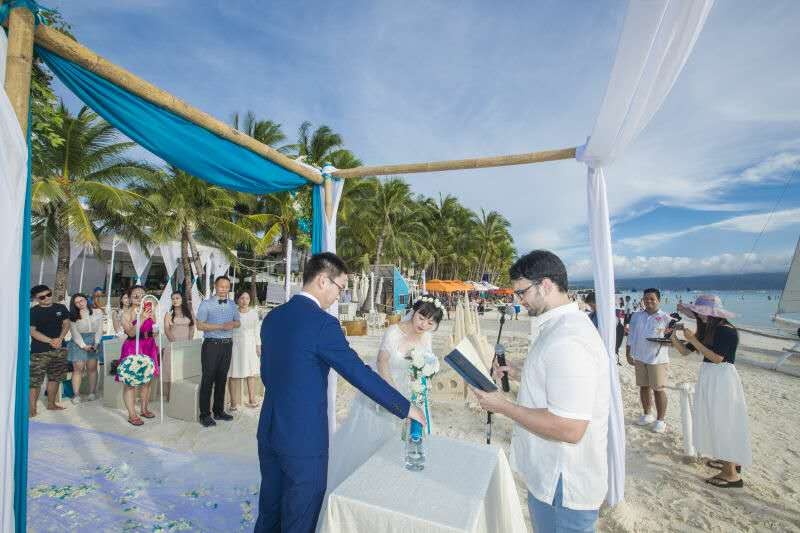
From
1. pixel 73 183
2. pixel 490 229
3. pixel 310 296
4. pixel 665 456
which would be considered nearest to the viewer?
pixel 310 296

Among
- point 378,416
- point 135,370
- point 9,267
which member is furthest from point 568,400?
point 135,370

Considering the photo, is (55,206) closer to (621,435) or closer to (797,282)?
(621,435)

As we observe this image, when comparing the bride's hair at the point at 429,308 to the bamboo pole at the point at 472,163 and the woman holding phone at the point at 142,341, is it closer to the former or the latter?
the bamboo pole at the point at 472,163

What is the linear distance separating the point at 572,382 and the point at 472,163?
8.93 ft

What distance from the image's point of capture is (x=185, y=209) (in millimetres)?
18312

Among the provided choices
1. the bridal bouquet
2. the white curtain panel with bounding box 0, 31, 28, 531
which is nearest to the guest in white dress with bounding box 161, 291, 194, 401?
the white curtain panel with bounding box 0, 31, 28, 531

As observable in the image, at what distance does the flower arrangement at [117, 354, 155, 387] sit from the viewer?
5125 millimetres

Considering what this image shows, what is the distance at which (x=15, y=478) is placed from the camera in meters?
1.92

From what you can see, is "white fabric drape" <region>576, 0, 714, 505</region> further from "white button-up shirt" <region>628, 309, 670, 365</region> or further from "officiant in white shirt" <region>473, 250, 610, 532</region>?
"white button-up shirt" <region>628, 309, 670, 365</region>

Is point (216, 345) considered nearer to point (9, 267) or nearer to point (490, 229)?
point (9, 267)

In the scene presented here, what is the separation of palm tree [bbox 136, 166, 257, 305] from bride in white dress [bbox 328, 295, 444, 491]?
1705cm

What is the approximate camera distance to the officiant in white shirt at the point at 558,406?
Answer: 1.64 m

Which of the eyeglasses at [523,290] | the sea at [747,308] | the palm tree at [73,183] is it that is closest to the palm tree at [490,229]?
the sea at [747,308]

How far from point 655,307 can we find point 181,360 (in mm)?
7127
